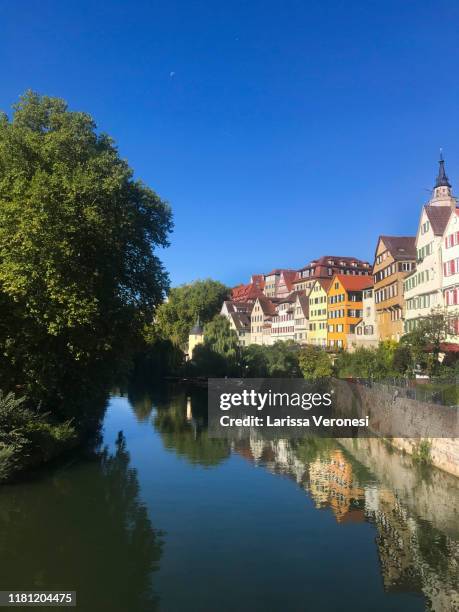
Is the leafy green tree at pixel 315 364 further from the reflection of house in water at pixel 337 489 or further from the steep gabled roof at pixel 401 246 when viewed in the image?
the reflection of house in water at pixel 337 489

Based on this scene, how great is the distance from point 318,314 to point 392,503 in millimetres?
49433

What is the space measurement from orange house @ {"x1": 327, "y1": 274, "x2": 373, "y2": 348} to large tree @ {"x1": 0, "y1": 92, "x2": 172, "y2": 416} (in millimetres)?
36392

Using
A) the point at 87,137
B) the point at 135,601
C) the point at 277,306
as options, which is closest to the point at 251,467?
the point at 135,601

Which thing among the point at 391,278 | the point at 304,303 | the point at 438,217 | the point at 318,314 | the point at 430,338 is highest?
the point at 438,217

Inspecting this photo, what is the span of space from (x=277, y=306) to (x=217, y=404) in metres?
31.0

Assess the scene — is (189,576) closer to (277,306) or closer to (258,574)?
(258,574)

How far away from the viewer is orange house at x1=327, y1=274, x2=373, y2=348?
62.2 meters

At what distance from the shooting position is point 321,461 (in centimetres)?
2747

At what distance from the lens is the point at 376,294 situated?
54844mm

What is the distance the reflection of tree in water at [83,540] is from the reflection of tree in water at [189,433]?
5.81 m

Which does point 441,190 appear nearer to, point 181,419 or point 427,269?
point 427,269

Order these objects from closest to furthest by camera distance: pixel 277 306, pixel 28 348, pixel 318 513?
1. pixel 318 513
2. pixel 28 348
3. pixel 277 306

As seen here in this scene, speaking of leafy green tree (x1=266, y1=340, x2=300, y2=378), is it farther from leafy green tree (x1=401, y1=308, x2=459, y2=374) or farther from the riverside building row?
leafy green tree (x1=401, y1=308, x2=459, y2=374)

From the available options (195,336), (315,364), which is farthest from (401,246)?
(195,336)
